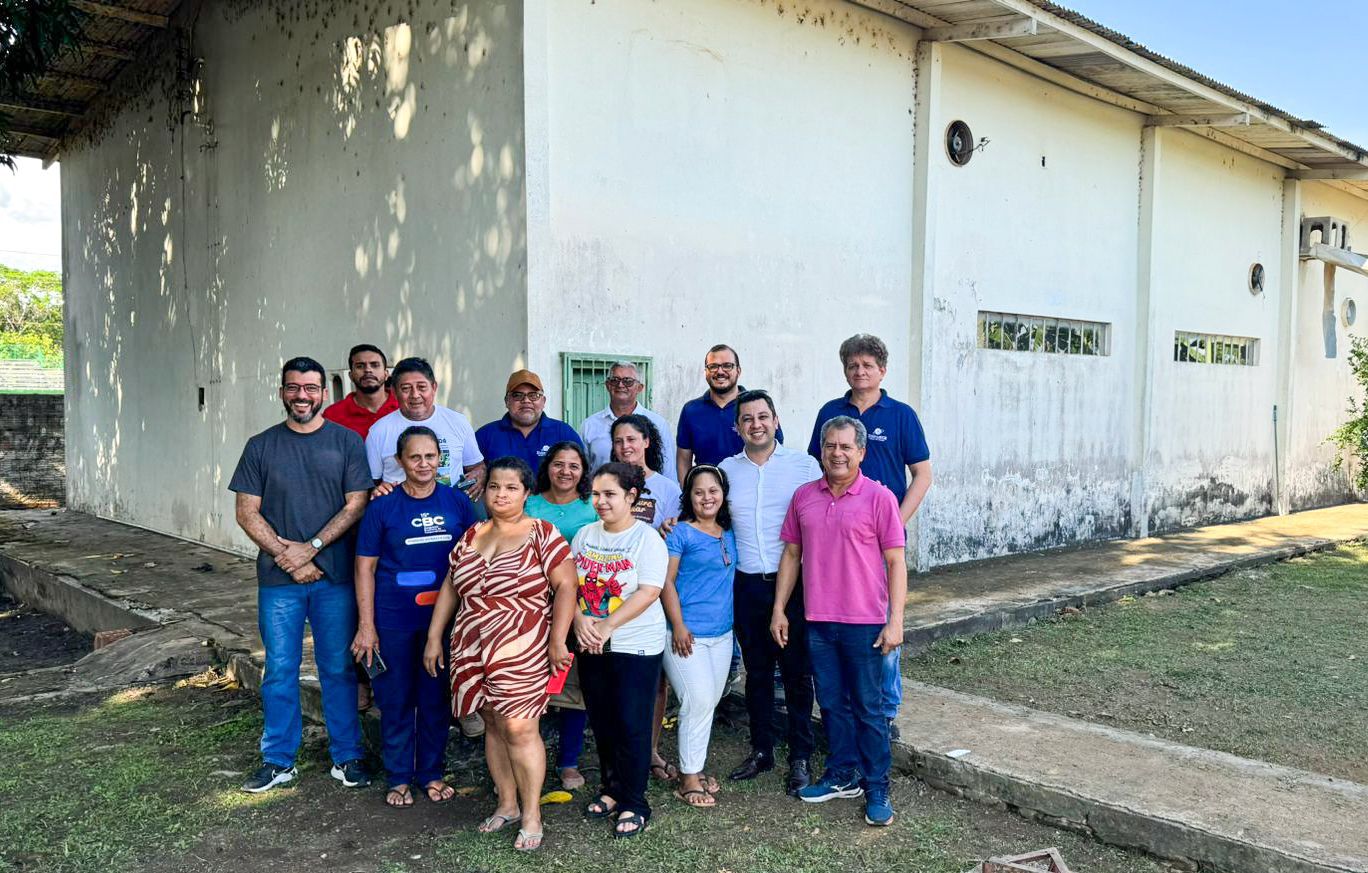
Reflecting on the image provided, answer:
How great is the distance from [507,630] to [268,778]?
1548mm

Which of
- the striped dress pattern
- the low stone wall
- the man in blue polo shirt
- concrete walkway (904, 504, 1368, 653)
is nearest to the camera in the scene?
the striped dress pattern

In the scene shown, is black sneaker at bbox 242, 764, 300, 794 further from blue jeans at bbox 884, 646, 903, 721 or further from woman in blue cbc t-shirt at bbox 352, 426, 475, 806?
blue jeans at bbox 884, 646, 903, 721

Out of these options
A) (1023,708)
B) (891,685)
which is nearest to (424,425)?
(891,685)

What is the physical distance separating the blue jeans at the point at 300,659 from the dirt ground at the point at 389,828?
0.22m

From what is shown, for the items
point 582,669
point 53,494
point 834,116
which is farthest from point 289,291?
point 53,494

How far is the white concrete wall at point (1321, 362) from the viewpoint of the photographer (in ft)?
50.2

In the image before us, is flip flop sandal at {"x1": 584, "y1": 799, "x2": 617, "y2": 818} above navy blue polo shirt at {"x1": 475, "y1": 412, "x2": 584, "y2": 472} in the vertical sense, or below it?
below

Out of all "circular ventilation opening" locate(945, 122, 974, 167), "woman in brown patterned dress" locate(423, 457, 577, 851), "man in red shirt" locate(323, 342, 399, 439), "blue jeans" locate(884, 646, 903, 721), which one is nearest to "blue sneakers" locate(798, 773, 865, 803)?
"blue jeans" locate(884, 646, 903, 721)

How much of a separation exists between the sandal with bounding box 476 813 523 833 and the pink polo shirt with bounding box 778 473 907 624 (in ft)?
4.71

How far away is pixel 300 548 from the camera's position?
15.1ft

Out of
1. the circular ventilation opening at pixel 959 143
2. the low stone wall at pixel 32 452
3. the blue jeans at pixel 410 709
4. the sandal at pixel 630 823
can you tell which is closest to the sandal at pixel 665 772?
the sandal at pixel 630 823

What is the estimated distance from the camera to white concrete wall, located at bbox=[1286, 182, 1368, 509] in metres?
15.3

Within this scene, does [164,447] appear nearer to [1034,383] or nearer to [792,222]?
[792,222]

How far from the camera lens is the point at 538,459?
5281 millimetres
